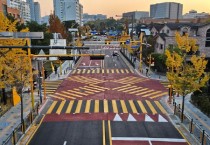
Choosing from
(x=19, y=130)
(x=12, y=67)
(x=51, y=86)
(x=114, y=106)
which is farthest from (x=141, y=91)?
(x=19, y=130)

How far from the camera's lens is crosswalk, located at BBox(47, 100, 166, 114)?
2678cm

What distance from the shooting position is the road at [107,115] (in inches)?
779

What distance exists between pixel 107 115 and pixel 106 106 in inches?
117

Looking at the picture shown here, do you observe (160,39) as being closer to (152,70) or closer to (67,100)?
(152,70)

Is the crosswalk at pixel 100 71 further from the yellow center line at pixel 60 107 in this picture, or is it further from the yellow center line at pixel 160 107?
the yellow center line at pixel 160 107

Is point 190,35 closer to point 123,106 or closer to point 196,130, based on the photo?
point 123,106

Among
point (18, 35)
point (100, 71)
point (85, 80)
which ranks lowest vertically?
point (85, 80)

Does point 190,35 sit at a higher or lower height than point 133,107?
higher

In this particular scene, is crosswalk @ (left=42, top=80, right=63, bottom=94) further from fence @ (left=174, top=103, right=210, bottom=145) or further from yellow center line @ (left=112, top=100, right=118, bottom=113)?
fence @ (left=174, top=103, right=210, bottom=145)

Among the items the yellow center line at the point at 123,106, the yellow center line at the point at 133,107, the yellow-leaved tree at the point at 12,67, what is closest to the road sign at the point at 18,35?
the yellow-leaved tree at the point at 12,67

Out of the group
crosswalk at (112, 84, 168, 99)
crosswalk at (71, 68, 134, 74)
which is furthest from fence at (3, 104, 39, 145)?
crosswalk at (71, 68, 134, 74)

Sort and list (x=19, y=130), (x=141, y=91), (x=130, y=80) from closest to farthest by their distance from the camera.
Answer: (x=19, y=130) → (x=141, y=91) → (x=130, y=80)

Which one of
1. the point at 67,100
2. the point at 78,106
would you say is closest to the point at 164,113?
the point at 78,106

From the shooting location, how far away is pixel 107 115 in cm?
2525
